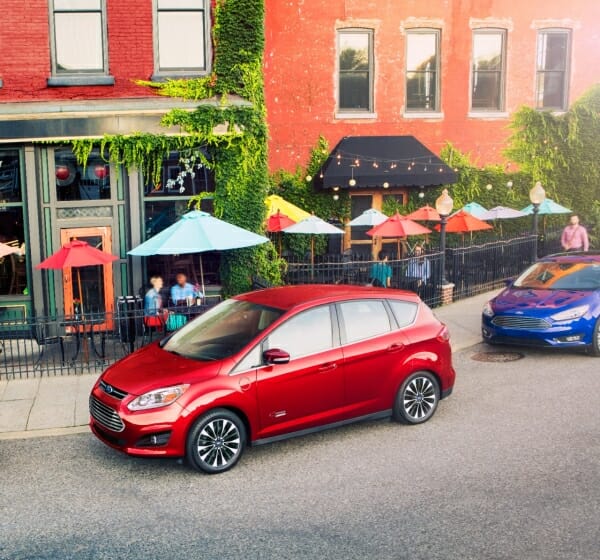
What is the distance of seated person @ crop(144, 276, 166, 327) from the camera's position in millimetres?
12102

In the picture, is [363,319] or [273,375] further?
[363,319]

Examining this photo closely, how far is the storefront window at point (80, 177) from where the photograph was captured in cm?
1448

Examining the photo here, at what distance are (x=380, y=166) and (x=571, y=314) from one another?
9.26 m

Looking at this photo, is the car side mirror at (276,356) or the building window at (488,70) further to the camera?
the building window at (488,70)

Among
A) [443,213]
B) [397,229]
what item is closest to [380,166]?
[397,229]

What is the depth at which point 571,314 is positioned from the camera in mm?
11633

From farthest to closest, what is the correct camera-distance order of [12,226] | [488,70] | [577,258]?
[488,70]
[12,226]
[577,258]

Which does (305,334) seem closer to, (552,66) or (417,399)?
(417,399)

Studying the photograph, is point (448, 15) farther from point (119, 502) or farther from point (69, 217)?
point (119, 502)

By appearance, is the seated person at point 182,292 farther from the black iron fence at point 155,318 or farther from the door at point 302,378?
the door at point 302,378

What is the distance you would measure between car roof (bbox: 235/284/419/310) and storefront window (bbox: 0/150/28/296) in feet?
24.4

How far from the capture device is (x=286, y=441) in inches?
325

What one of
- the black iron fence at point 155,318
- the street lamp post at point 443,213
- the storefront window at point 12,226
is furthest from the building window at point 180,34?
the street lamp post at point 443,213

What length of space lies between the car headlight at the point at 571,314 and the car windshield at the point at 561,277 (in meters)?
0.71
